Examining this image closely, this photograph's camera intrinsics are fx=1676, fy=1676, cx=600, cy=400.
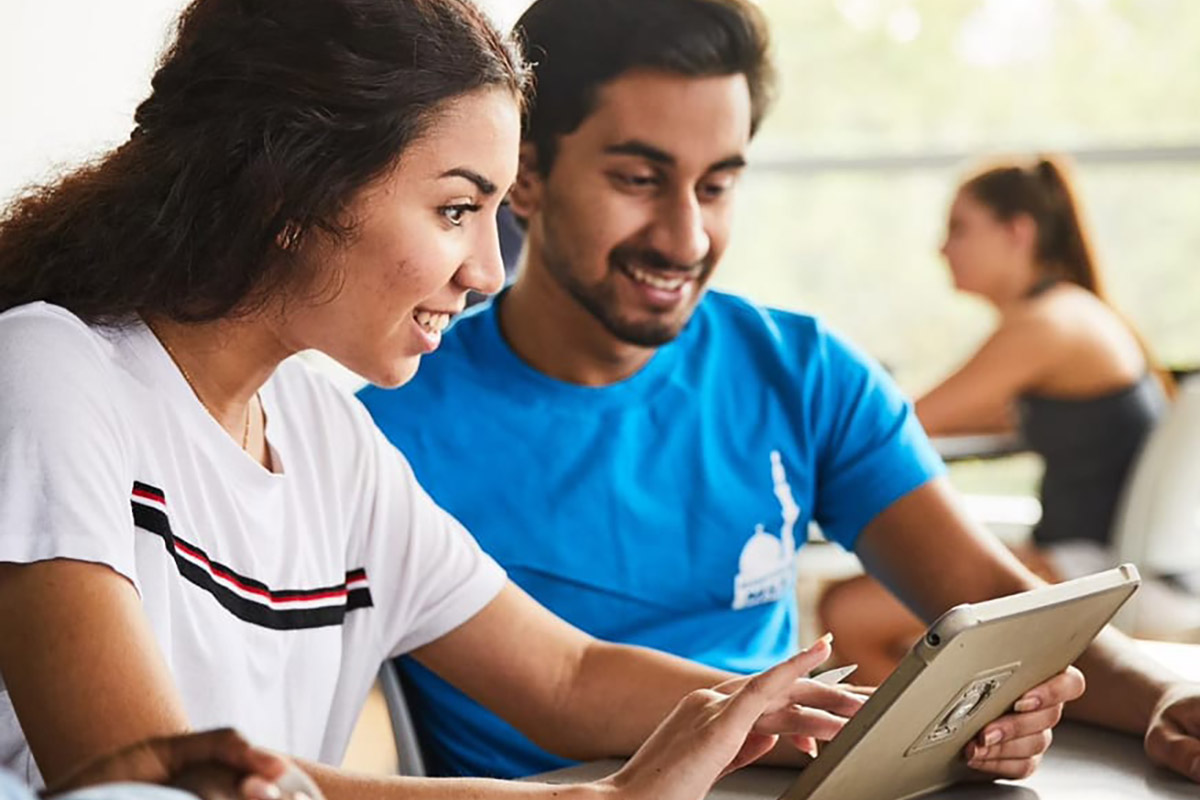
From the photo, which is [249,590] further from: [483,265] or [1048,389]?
[1048,389]

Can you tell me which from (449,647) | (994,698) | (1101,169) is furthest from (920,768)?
(1101,169)

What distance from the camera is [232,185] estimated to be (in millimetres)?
1273

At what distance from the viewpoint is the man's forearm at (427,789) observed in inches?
44.4

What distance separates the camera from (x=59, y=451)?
44.3 inches

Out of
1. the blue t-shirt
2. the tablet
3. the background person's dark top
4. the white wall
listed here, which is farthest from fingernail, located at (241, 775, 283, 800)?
the background person's dark top

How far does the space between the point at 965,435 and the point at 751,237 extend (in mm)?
1954

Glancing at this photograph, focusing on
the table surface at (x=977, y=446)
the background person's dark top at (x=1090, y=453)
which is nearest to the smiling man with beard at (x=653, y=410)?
the table surface at (x=977, y=446)

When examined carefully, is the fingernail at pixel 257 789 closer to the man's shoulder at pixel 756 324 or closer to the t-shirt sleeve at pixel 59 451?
the t-shirt sleeve at pixel 59 451

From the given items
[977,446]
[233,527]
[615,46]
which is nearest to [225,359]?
[233,527]

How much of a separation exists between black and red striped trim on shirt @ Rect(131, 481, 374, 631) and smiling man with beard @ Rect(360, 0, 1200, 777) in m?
0.27

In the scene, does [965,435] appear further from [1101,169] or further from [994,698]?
[994,698]

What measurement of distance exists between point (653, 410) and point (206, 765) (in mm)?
1089

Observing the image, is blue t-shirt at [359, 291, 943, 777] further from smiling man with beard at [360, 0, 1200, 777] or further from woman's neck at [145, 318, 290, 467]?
woman's neck at [145, 318, 290, 467]

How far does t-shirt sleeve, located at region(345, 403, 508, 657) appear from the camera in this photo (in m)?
1.49
